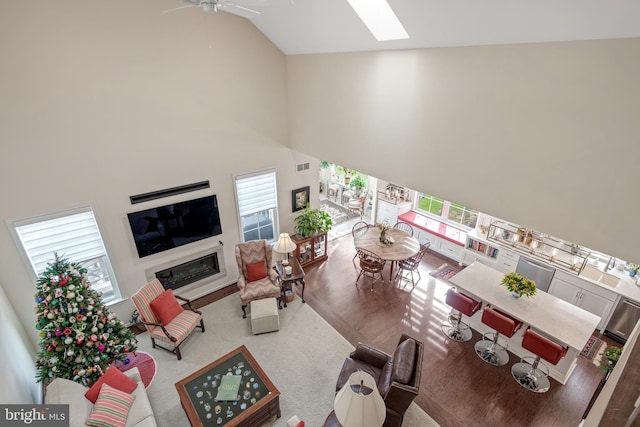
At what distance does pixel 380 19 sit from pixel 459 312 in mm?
5124

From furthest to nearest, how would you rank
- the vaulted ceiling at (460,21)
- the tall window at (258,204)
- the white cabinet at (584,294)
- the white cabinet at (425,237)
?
the white cabinet at (425,237), the tall window at (258,204), the white cabinet at (584,294), the vaulted ceiling at (460,21)

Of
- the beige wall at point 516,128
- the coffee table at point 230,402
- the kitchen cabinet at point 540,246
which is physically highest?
the beige wall at point 516,128

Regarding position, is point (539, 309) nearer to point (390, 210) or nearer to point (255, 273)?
→ point (390, 210)

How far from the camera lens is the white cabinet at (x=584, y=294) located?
5.88 m

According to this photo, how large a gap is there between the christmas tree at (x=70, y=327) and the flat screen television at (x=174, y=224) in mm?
1268

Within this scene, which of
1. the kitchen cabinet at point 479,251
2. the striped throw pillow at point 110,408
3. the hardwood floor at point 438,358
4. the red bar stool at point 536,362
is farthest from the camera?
the kitchen cabinet at point 479,251

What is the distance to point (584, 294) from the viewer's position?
20.0 ft

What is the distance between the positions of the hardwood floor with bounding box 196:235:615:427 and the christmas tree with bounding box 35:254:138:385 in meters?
3.70

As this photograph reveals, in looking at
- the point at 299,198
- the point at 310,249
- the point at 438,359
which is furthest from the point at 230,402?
the point at 299,198

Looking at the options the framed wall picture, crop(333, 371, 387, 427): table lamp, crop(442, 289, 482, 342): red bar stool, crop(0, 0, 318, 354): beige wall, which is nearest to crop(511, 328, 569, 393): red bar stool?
crop(442, 289, 482, 342): red bar stool

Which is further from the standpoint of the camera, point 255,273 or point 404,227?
point 404,227

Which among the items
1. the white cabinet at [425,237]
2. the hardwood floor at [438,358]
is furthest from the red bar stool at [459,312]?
the white cabinet at [425,237]

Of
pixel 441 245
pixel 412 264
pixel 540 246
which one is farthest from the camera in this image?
pixel 441 245

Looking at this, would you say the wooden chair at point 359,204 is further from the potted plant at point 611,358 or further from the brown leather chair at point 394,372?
the potted plant at point 611,358
